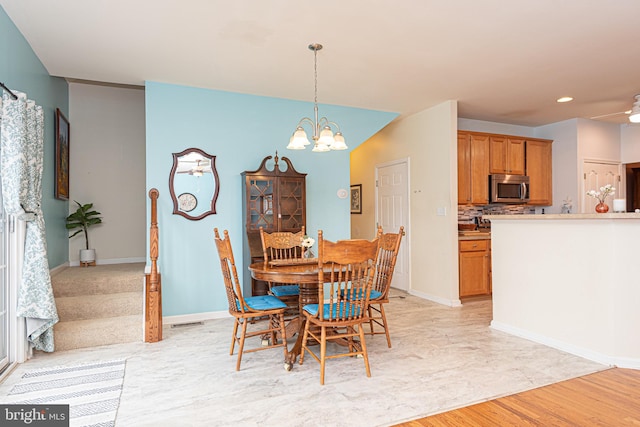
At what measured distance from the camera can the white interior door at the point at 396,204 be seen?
5828mm

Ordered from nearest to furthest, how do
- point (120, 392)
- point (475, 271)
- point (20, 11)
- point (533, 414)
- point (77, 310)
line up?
point (533, 414) < point (120, 392) < point (20, 11) < point (77, 310) < point (475, 271)

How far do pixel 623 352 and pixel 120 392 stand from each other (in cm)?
374

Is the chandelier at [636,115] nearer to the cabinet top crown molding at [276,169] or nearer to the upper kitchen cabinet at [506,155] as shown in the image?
the upper kitchen cabinet at [506,155]

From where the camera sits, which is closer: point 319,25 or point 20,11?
point 20,11

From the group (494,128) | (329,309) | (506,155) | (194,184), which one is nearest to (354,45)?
(329,309)

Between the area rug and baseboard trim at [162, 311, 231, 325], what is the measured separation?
1170 millimetres

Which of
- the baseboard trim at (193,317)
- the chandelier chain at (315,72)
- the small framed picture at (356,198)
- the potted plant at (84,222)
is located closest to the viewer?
the chandelier chain at (315,72)

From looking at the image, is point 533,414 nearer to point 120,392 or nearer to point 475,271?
point 120,392

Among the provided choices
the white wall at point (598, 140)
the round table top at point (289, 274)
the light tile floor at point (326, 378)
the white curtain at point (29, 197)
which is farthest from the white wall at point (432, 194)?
the white curtain at point (29, 197)

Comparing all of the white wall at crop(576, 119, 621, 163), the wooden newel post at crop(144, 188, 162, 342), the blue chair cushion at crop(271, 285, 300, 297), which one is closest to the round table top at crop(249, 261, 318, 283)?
the blue chair cushion at crop(271, 285, 300, 297)

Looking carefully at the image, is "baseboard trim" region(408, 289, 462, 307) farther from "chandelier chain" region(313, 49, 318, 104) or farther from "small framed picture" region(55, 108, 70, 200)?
"small framed picture" region(55, 108, 70, 200)

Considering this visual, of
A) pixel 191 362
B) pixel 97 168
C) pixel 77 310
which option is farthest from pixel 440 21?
pixel 97 168

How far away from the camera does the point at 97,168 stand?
5328mm

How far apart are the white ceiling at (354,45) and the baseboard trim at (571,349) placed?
8.61 ft
